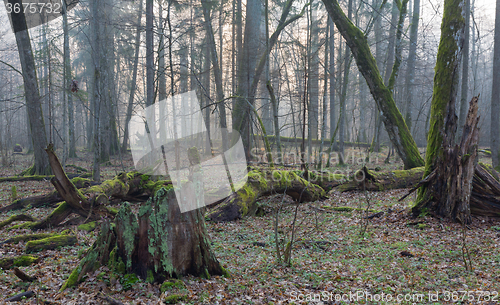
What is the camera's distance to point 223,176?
1121 centimetres

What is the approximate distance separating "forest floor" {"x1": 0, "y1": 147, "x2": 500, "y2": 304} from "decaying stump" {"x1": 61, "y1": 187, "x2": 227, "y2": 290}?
0.16 meters

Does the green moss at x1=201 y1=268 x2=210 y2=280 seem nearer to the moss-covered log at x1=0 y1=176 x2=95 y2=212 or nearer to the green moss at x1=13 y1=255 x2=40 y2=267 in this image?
the green moss at x1=13 y1=255 x2=40 y2=267

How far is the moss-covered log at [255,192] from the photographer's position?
680cm

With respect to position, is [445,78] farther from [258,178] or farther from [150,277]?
[150,277]

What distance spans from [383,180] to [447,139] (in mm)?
3364

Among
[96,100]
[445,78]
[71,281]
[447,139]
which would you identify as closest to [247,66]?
[96,100]

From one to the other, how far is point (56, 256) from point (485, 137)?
35.9 meters

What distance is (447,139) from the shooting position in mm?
5727

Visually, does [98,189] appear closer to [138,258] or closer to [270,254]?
[138,258]

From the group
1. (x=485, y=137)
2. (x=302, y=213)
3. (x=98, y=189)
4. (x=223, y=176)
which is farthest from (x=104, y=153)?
(x=485, y=137)

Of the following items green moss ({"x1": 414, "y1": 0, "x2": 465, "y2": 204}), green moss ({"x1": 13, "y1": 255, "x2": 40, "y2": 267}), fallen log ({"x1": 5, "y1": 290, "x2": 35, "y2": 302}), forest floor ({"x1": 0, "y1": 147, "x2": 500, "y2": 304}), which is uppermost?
green moss ({"x1": 414, "y1": 0, "x2": 465, "y2": 204})

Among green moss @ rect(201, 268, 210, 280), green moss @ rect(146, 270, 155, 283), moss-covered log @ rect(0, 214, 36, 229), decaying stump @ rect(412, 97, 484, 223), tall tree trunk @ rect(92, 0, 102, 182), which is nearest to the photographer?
green moss @ rect(146, 270, 155, 283)

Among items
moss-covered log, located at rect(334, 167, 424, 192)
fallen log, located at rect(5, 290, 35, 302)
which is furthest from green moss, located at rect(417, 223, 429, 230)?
fallen log, located at rect(5, 290, 35, 302)

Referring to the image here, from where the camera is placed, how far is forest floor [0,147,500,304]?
10.0ft
